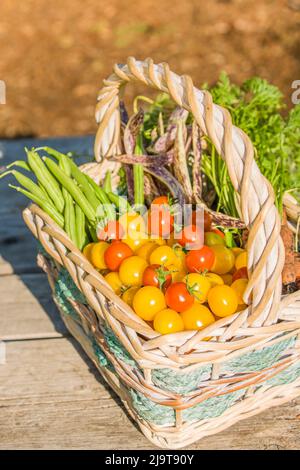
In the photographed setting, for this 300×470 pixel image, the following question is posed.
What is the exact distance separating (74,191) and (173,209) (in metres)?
0.30

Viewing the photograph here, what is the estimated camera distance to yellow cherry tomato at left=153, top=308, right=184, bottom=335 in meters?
1.38

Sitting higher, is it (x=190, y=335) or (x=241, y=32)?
(x=241, y=32)

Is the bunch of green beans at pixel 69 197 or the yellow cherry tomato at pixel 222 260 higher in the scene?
the bunch of green beans at pixel 69 197

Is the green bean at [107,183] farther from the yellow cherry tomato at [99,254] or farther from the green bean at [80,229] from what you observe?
the yellow cherry tomato at [99,254]

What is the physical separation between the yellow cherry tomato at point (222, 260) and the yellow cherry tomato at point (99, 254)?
30cm

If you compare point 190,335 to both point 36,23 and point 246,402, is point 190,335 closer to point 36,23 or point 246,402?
point 246,402

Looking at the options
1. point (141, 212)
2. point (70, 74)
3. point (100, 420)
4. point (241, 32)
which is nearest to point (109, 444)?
point (100, 420)

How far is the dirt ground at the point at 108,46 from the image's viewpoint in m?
5.34

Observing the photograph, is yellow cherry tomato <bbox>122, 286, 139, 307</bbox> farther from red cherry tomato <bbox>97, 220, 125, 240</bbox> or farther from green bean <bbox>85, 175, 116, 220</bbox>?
green bean <bbox>85, 175, 116, 220</bbox>

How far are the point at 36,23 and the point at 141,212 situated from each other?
4999 mm

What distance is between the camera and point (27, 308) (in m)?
2.09

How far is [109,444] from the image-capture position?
155cm

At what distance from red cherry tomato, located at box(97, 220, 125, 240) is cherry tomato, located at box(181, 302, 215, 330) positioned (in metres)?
0.37

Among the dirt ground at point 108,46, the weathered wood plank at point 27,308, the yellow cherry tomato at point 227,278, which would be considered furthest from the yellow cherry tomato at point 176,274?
the dirt ground at point 108,46
